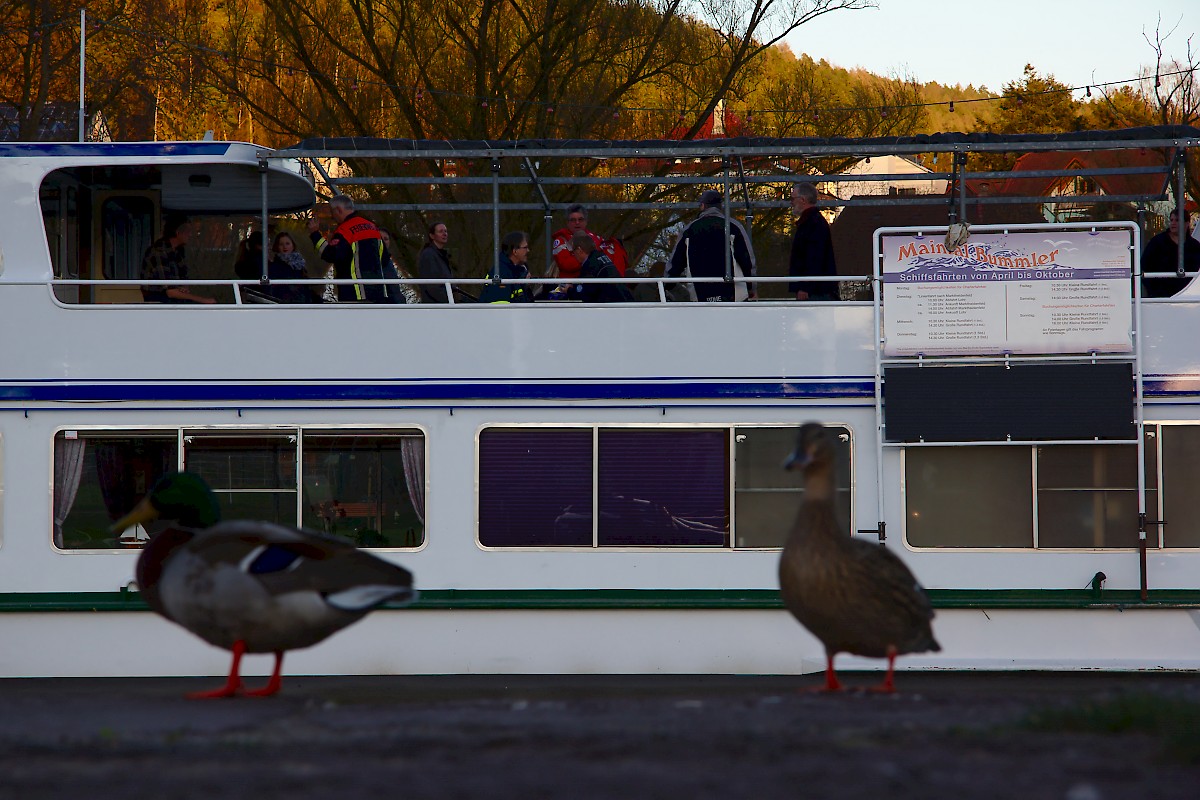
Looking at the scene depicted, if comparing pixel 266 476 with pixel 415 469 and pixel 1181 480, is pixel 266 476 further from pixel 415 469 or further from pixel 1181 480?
pixel 1181 480

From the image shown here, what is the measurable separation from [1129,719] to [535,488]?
6100 mm

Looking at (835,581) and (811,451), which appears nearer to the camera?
(835,581)

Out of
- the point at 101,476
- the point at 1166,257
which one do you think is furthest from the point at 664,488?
the point at 1166,257

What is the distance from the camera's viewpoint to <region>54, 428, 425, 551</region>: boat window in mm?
10797

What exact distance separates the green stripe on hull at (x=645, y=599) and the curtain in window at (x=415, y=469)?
2.16ft

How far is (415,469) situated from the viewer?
10883 millimetres

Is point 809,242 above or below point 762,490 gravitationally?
above

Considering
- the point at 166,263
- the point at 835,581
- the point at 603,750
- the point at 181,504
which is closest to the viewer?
the point at 603,750

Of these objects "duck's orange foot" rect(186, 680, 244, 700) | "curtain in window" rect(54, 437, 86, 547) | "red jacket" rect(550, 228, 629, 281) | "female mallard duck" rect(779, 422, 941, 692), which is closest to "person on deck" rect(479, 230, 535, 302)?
"red jacket" rect(550, 228, 629, 281)

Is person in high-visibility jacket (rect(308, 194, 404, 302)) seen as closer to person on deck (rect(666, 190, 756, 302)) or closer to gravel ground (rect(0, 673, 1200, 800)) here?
person on deck (rect(666, 190, 756, 302))

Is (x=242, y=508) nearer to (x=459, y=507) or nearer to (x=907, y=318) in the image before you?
(x=459, y=507)

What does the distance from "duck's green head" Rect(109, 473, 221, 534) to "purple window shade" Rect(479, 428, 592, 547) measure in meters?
3.51

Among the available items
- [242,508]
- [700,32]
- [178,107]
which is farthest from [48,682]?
[178,107]

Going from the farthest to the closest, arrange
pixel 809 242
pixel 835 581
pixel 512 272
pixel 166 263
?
pixel 512 272 < pixel 166 263 < pixel 809 242 < pixel 835 581
